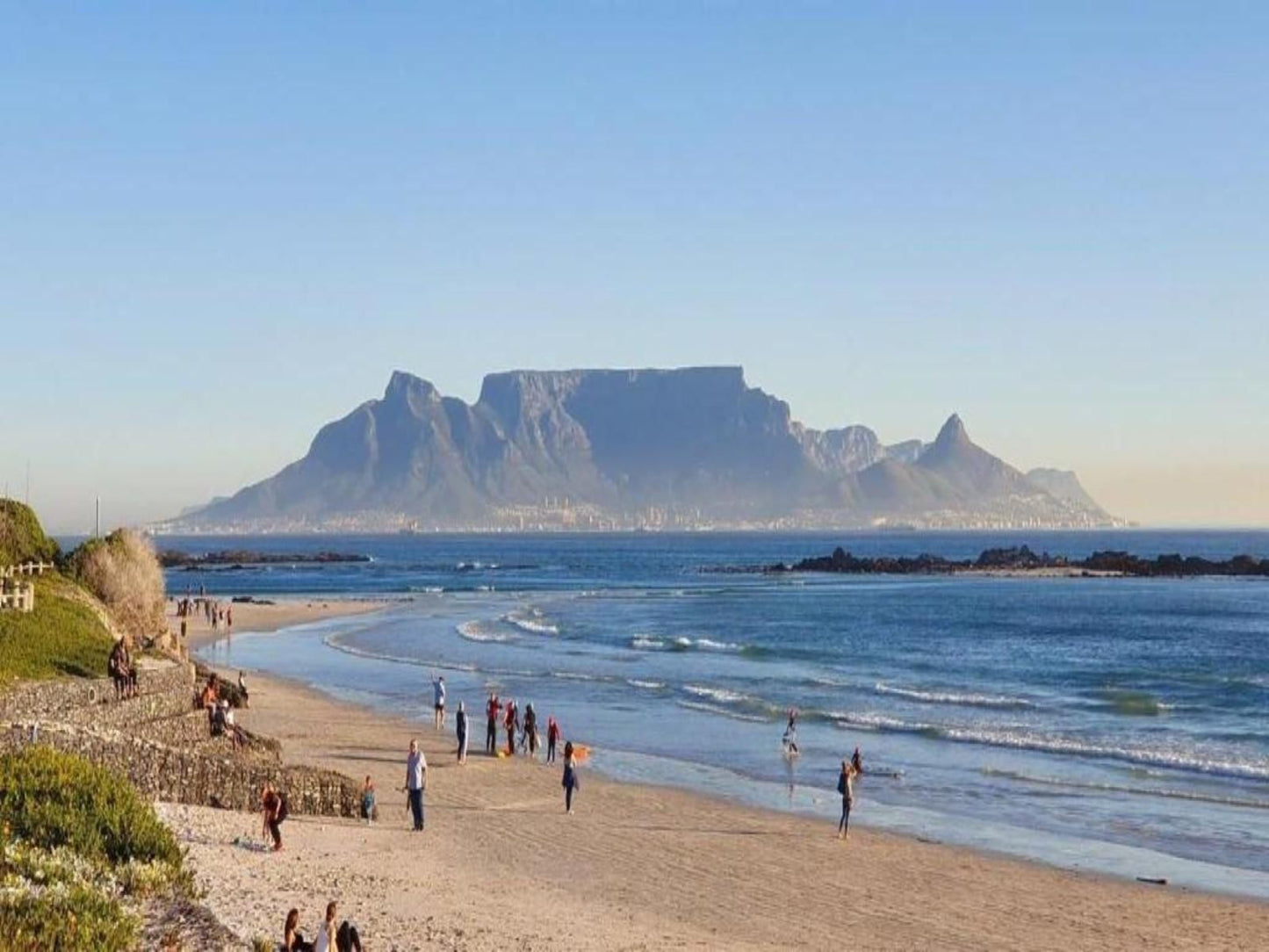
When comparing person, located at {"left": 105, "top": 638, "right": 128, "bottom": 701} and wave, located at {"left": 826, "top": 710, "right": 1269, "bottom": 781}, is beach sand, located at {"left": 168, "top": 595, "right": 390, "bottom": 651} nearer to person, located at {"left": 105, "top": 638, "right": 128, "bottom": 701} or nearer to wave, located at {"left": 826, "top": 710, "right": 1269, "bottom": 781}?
person, located at {"left": 105, "top": 638, "right": 128, "bottom": 701}

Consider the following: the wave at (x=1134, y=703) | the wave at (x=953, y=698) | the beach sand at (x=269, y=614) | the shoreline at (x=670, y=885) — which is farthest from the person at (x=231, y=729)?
the beach sand at (x=269, y=614)

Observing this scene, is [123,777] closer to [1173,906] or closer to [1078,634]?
Result: [1173,906]

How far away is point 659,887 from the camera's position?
2056 cm

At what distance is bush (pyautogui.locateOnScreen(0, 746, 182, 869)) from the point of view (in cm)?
1675

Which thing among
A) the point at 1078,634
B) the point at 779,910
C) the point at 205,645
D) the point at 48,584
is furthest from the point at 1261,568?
the point at 779,910

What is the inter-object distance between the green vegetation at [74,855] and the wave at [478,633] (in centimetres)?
4572

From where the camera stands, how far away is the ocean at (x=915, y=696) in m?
26.0

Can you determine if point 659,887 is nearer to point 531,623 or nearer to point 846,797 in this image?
point 846,797

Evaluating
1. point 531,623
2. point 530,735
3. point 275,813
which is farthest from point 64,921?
point 531,623

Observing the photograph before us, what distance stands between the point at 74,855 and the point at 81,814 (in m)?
1.29

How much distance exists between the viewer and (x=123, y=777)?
70.6ft

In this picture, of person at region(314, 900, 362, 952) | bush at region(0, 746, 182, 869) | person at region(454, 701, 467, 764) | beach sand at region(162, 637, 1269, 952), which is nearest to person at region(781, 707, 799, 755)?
beach sand at region(162, 637, 1269, 952)

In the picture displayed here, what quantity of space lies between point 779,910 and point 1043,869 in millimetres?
4927

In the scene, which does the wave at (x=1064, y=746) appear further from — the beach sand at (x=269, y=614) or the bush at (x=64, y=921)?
the beach sand at (x=269, y=614)
